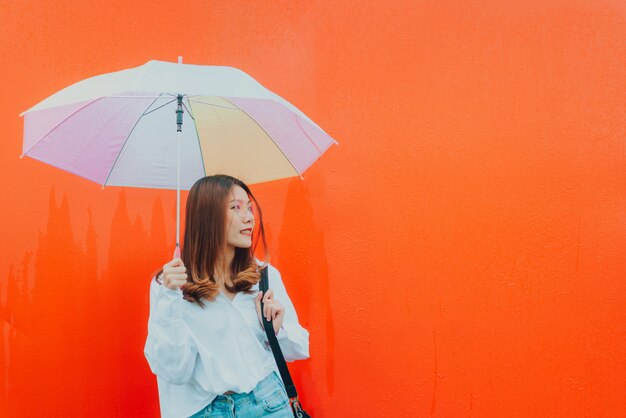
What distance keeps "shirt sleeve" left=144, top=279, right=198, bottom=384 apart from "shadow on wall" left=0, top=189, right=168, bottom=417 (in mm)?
777

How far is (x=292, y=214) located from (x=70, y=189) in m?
1.09

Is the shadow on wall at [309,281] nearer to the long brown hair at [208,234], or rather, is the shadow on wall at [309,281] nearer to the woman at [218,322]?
the woman at [218,322]

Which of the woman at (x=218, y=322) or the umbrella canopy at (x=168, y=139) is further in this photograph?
the umbrella canopy at (x=168, y=139)

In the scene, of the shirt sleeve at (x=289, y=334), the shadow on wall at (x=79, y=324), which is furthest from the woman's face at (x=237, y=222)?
the shadow on wall at (x=79, y=324)

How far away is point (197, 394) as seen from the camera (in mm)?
2199

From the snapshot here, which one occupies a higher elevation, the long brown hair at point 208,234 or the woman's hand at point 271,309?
the long brown hair at point 208,234

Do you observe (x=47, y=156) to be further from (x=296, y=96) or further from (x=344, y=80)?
(x=344, y=80)

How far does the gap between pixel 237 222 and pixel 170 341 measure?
55cm

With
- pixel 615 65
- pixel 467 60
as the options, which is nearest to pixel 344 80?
pixel 467 60

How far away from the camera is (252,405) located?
219 centimetres

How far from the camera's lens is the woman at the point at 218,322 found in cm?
212

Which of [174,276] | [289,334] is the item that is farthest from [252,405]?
[174,276]

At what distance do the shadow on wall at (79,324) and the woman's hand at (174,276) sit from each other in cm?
88

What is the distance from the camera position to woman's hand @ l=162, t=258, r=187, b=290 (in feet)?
6.73
